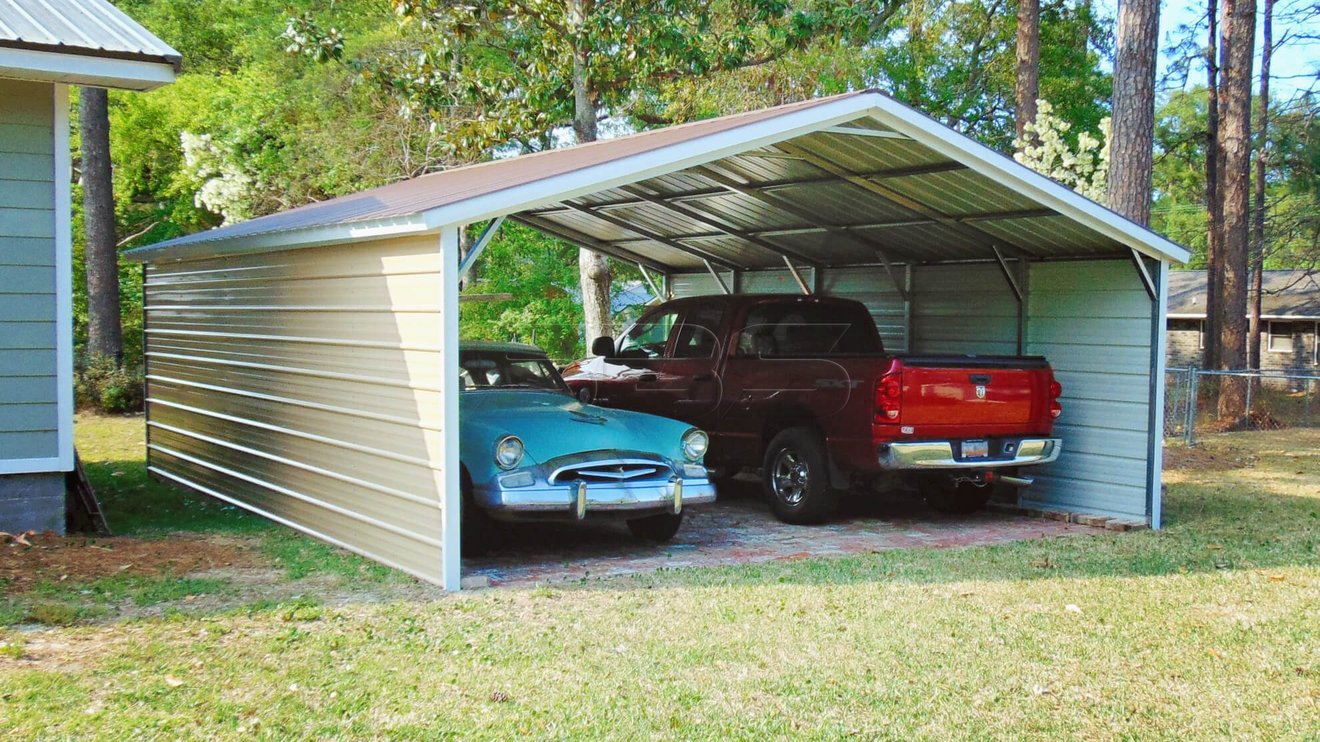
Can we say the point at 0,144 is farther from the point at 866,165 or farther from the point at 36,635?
the point at 866,165

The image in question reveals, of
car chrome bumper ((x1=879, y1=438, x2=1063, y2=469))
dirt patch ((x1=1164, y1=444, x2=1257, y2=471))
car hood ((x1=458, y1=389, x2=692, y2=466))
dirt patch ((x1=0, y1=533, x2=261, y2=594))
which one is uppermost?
car hood ((x1=458, y1=389, x2=692, y2=466))

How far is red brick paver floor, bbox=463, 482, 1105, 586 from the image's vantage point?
319 inches

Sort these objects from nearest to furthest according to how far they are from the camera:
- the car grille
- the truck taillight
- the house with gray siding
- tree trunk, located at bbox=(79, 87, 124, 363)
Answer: the car grille
the house with gray siding
the truck taillight
tree trunk, located at bbox=(79, 87, 124, 363)

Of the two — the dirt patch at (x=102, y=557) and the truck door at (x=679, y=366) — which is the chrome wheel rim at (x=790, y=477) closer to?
the truck door at (x=679, y=366)

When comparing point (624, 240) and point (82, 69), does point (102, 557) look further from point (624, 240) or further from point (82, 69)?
point (624, 240)

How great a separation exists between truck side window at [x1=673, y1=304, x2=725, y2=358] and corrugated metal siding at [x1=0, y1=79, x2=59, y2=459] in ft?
17.3

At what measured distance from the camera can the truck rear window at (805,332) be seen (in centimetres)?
1080

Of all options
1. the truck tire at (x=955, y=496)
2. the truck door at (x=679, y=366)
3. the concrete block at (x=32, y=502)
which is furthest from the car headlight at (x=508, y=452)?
the truck tire at (x=955, y=496)

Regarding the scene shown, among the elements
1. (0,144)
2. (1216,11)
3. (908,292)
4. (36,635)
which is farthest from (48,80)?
(1216,11)

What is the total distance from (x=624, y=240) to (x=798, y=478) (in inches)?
206

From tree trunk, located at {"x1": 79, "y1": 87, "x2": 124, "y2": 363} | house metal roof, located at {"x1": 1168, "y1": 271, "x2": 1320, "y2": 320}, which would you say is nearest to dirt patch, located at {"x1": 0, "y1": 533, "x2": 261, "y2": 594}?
tree trunk, located at {"x1": 79, "y1": 87, "x2": 124, "y2": 363}

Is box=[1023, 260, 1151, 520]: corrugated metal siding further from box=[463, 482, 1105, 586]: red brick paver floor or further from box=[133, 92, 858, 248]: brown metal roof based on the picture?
box=[133, 92, 858, 248]: brown metal roof

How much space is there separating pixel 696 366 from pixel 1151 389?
3.86m

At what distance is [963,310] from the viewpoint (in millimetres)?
12148
